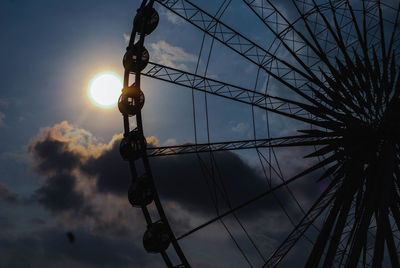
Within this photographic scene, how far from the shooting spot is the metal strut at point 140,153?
15305 mm

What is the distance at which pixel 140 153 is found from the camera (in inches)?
632

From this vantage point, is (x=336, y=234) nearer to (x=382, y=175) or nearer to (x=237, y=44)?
(x=382, y=175)

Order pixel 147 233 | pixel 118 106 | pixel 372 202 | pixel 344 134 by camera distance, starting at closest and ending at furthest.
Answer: pixel 372 202
pixel 344 134
pixel 147 233
pixel 118 106

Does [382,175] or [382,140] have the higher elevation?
[382,140]

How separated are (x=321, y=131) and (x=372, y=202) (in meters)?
3.48

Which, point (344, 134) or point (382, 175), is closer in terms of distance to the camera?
point (382, 175)

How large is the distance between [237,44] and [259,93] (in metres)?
2.48

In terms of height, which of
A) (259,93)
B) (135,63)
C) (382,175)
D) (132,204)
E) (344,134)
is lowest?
(382,175)

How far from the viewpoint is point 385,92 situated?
1341 centimetres

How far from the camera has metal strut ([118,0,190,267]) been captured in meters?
15.3

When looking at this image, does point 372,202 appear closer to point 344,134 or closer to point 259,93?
point 344,134

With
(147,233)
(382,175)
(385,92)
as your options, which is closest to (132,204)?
(147,233)

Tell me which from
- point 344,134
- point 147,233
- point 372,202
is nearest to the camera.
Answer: point 372,202

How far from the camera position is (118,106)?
16875mm
